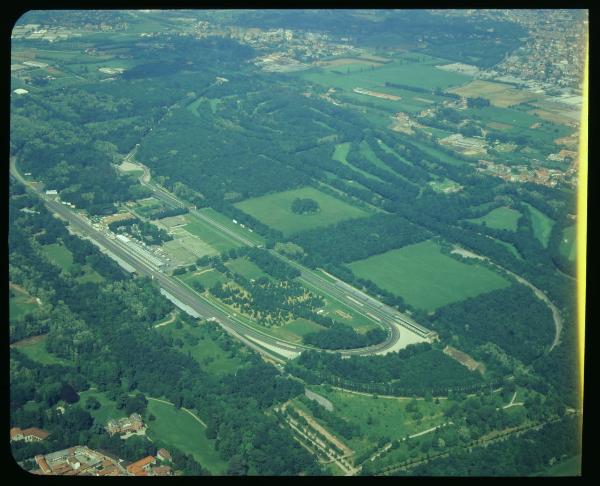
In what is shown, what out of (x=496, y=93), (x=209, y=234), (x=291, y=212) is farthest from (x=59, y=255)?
(x=496, y=93)

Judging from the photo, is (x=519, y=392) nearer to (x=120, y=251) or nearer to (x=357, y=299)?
(x=357, y=299)

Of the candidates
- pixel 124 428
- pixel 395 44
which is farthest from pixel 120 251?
pixel 395 44

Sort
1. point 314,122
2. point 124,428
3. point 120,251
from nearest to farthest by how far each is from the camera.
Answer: point 124,428 → point 120,251 → point 314,122

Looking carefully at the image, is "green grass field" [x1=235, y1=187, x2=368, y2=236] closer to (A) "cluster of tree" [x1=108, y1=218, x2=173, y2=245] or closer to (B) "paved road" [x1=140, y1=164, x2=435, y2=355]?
(B) "paved road" [x1=140, y1=164, x2=435, y2=355]

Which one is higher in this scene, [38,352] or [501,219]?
[38,352]

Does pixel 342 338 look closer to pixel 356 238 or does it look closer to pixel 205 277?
pixel 205 277

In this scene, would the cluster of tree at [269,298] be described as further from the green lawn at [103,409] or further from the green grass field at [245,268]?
the green lawn at [103,409]

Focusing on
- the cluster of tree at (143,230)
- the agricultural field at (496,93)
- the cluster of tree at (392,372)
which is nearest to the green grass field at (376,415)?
the cluster of tree at (392,372)
